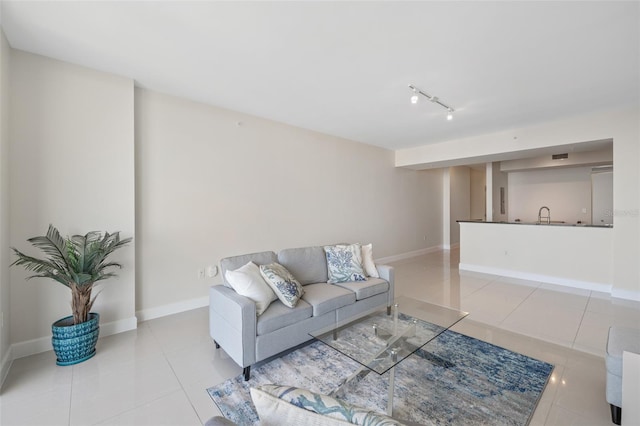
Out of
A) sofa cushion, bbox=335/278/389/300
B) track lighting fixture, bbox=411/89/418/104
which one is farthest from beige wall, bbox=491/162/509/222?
sofa cushion, bbox=335/278/389/300

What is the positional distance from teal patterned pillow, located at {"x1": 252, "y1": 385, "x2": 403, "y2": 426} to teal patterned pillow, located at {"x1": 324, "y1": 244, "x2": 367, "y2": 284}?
248 centimetres

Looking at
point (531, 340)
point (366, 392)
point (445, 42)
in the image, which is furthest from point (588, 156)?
point (366, 392)

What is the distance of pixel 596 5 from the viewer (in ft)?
6.22

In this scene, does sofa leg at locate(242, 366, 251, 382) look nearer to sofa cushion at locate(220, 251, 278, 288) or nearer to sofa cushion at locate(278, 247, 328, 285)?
sofa cushion at locate(220, 251, 278, 288)

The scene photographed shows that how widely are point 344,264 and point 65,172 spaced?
3.02m

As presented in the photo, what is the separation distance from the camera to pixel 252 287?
2.33m

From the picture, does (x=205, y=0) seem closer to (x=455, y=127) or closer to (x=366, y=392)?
(x=366, y=392)

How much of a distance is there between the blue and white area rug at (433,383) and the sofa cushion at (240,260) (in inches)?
35.2

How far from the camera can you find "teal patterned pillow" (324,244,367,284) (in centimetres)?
323

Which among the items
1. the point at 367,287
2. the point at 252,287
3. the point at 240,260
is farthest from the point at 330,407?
the point at 367,287

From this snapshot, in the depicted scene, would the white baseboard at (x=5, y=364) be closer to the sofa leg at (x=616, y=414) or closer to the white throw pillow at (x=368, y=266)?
the white throw pillow at (x=368, y=266)

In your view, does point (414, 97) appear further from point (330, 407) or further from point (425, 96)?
point (330, 407)

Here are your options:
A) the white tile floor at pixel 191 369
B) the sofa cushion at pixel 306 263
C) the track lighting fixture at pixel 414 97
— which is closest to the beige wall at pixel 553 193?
the white tile floor at pixel 191 369

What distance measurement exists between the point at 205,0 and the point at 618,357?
11.5 ft
